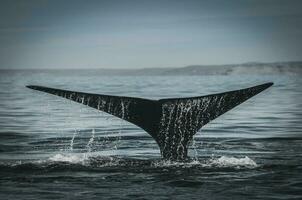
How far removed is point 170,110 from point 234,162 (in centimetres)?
238

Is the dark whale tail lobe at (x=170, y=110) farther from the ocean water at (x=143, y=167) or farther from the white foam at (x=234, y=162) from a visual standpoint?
the white foam at (x=234, y=162)

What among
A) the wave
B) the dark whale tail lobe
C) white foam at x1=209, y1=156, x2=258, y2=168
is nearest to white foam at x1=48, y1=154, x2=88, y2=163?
the wave

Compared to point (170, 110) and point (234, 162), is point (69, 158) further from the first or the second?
point (170, 110)

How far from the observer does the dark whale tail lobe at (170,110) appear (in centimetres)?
844

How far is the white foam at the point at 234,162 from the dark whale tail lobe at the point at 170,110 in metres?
1.33

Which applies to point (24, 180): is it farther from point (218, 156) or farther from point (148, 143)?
point (148, 143)

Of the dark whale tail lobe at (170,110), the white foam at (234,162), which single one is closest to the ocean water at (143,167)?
the white foam at (234,162)

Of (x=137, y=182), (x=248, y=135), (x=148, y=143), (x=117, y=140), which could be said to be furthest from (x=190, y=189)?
(x=248, y=135)

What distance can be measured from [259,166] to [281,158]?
3.80 feet

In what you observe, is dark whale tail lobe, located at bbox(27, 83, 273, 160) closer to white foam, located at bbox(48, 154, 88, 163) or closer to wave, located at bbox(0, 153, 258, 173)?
wave, located at bbox(0, 153, 258, 173)

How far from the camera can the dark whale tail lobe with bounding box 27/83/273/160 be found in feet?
27.7

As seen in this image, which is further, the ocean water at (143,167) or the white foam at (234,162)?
the white foam at (234,162)

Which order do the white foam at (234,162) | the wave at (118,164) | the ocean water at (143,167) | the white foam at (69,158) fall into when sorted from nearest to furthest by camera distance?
the ocean water at (143,167) < the wave at (118,164) < the white foam at (234,162) < the white foam at (69,158)

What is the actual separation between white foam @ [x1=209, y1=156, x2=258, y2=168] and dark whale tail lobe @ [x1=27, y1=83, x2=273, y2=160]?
1.33 meters
